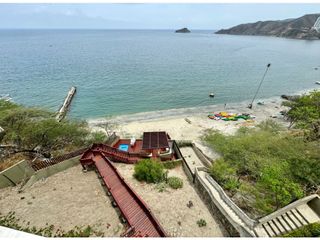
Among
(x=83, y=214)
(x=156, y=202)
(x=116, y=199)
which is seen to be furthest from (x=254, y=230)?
(x=83, y=214)

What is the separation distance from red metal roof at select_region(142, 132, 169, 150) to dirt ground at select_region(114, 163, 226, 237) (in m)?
5.11

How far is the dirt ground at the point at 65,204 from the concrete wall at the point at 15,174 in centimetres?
52

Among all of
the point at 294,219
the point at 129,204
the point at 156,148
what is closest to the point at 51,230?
the point at 129,204

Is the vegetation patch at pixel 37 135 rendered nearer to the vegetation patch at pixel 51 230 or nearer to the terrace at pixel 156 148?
the terrace at pixel 156 148

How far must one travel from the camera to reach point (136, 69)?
72.6m

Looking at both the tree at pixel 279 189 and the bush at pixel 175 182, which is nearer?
the tree at pixel 279 189

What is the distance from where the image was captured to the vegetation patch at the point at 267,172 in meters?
13.2

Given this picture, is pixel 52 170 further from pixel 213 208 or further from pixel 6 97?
pixel 6 97

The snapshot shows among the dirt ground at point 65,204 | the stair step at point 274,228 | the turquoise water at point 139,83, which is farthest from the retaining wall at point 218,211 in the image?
the turquoise water at point 139,83

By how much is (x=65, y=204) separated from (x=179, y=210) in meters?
7.98

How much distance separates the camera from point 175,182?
16.5m

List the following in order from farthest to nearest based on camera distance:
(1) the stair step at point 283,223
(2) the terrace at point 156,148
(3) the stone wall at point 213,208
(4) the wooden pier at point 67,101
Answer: (4) the wooden pier at point 67,101 < (2) the terrace at point 156,148 < (3) the stone wall at point 213,208 < (1) the stair step at point 283,223

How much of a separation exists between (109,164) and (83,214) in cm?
470

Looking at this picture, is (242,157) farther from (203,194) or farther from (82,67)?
(82,67)
